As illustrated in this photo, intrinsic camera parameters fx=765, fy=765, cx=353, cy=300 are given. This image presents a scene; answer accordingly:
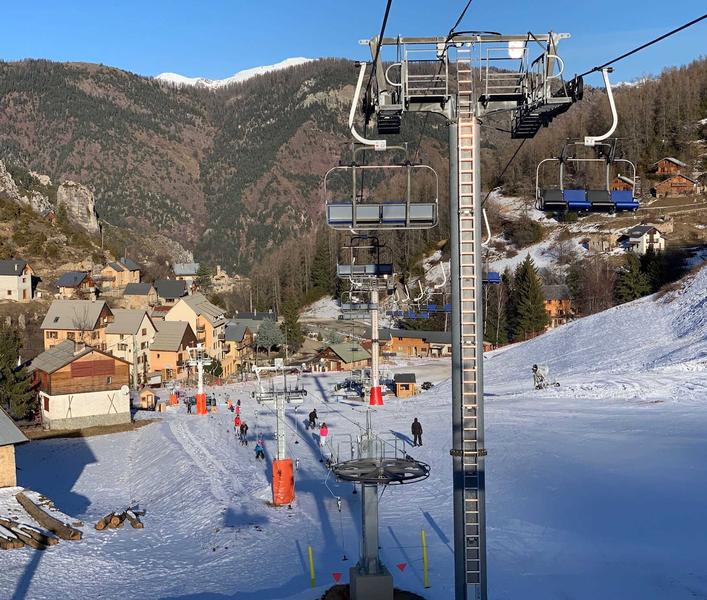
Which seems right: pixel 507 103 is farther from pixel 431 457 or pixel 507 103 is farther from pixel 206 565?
pixel 431 457

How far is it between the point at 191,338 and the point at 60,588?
48269 millimetres

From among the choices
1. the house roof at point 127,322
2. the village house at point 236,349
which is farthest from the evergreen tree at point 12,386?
the village house at point 236,349

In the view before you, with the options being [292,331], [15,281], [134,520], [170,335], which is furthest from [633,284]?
[15,281]

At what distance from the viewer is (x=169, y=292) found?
289 feet

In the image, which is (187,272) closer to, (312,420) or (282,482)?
(312,420)

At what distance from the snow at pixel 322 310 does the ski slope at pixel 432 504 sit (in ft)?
201

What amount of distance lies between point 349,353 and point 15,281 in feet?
123

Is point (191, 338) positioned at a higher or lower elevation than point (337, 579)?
higher

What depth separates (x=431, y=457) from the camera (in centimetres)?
2403

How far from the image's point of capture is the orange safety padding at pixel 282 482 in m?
20.9

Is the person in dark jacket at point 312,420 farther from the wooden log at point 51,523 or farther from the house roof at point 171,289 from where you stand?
the house roof at point 171,289

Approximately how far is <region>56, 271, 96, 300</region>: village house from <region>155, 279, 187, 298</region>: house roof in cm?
865

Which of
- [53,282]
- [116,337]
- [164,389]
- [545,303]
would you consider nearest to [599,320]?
[545,303]

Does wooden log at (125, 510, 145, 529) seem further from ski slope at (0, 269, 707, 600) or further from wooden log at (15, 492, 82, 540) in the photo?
wooden log at (15, 492, 82, 540)
